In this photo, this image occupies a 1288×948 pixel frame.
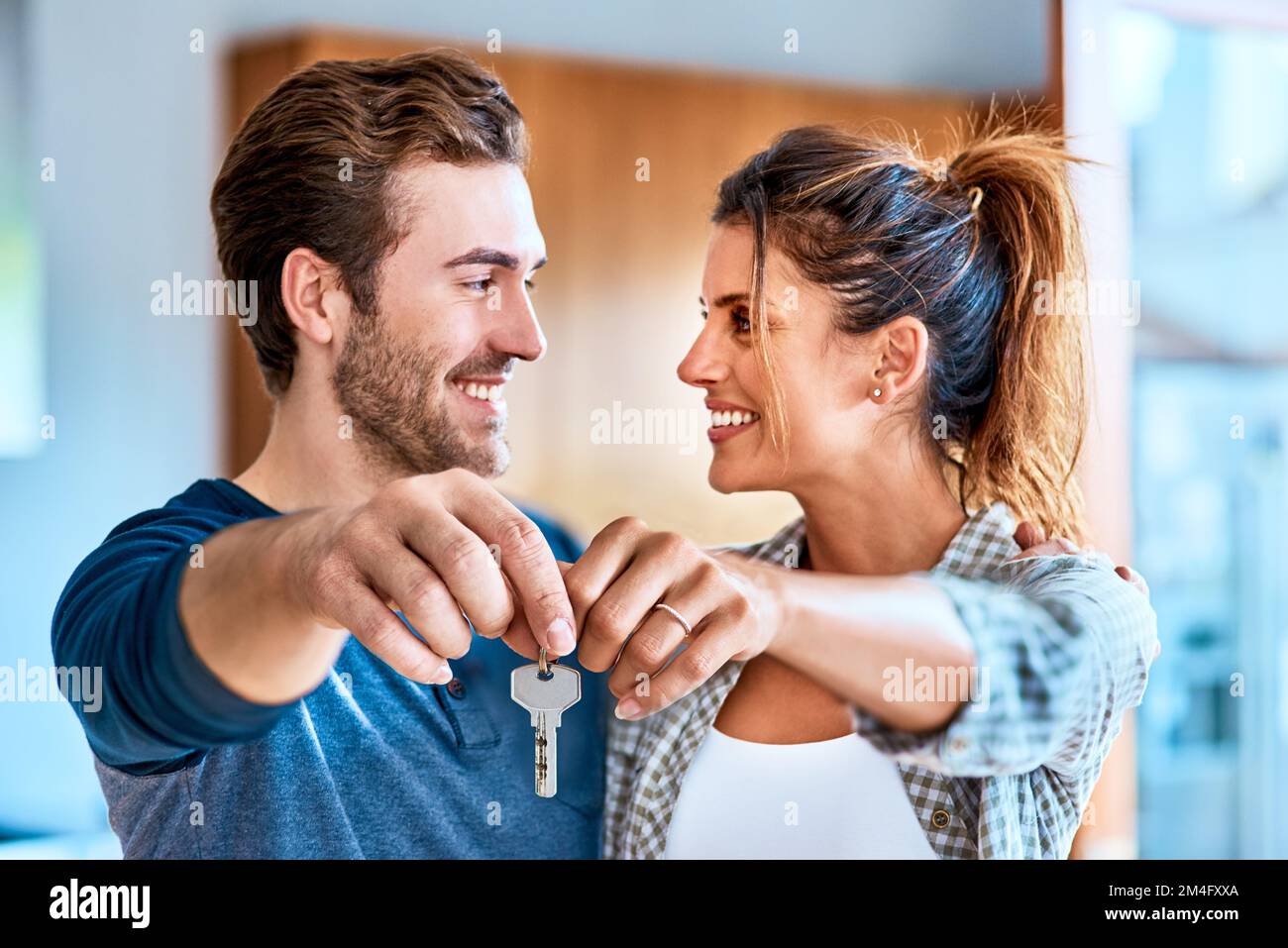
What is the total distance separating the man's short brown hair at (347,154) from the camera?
78 cm

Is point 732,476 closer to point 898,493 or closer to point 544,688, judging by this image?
point 898,493

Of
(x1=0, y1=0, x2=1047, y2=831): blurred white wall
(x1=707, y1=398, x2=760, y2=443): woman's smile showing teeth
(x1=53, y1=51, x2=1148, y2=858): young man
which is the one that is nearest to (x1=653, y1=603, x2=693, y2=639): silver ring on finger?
(x1=53, y1=51, x2=1148, y2=858): young man

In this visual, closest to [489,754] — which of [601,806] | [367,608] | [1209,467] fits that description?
[601,806]

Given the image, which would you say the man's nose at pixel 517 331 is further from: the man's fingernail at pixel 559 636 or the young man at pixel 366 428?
the man's fingernail at pixel 559 636

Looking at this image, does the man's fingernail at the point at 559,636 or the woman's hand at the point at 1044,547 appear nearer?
the man's fingernail at the point at 559,636

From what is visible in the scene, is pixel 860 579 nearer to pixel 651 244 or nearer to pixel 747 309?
pixel 747 309

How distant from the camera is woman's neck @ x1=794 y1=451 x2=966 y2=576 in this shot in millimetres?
860

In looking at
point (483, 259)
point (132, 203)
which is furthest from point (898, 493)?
point (132, 203)

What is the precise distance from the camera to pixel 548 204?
1.13 m

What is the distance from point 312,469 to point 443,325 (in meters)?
0.14

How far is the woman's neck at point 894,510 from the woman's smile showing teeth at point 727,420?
7 centimetres

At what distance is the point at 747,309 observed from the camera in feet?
2.68

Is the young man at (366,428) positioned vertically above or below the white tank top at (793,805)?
above

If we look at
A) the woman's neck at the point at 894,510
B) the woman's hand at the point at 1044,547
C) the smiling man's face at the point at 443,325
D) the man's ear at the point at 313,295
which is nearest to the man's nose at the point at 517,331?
the smiling man's face at the point at 443,325
